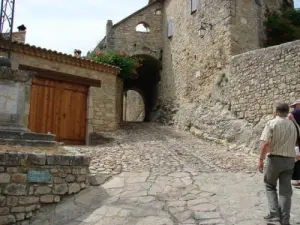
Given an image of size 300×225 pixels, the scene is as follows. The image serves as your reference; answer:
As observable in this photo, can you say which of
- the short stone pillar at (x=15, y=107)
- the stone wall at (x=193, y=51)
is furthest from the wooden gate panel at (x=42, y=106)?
the stone wall at (x=193, y=51)

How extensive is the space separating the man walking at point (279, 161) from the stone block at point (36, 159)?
10.9 ft

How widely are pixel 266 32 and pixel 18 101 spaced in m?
10.0

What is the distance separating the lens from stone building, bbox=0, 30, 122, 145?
34.0ft

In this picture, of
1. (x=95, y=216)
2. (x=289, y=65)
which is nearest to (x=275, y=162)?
(x=95, y=216)

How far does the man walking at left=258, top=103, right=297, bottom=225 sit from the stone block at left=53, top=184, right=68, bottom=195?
313 centimetres

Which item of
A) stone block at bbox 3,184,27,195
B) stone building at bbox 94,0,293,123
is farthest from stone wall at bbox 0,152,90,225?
stone building at bbox 94,0,293,123

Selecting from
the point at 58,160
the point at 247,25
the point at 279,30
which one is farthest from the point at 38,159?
the point at 279,30

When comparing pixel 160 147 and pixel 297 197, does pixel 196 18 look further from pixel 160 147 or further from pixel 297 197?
pixel 297 197

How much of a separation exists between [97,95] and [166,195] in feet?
23.1

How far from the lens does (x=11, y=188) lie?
4938mm

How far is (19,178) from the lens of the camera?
503cm

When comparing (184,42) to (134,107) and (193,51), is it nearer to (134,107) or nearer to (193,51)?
(193,51)

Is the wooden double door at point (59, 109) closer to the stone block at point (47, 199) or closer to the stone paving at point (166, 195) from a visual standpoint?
the stone paving at point (166, 195)

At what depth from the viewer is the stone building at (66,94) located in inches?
408
